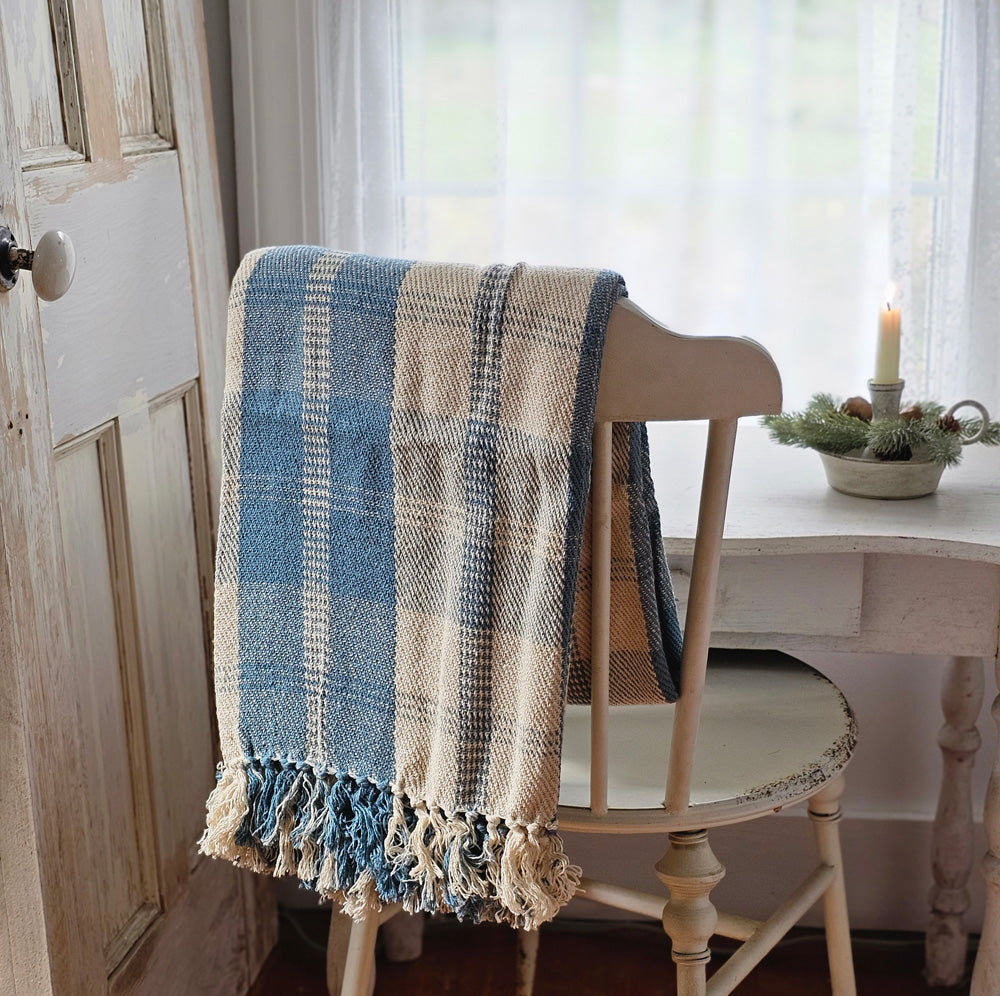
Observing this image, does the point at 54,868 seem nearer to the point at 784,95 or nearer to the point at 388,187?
the point at 388,187

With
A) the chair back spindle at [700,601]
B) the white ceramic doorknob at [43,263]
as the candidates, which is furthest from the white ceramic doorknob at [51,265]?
the chair back spindle at [700,601]

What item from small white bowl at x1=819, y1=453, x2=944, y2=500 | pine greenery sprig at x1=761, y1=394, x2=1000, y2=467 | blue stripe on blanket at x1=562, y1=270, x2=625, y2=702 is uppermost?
blue stripe on blanket at x1=562, y1=270, x2=625, y2=702

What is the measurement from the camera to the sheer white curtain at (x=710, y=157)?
4.84 feet

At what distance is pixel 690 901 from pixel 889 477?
1.57 feet

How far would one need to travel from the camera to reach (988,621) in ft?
3.75

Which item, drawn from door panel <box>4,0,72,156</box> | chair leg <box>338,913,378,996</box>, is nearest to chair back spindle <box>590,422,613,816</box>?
chair leg <box>338,913,378,996</box>

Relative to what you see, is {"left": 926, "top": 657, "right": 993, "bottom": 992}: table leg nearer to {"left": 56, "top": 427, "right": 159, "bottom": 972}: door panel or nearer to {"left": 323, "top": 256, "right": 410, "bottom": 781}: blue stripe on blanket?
{"left": 323, "top": 256, "right": 410, "bottom": 781}: blue stripe on blanket

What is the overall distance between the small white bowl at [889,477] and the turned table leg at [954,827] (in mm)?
355

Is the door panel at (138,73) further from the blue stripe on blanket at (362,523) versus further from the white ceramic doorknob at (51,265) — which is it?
the blue stripe on blanket at (362,523)

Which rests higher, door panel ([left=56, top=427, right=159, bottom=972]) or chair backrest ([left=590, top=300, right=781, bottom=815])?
chair backrest ([left=590, top=300, right=781, bottom=815])

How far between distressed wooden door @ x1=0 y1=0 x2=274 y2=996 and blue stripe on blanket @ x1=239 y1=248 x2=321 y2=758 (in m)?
0.19

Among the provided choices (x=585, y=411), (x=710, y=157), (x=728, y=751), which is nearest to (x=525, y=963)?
(x=728, y=751)

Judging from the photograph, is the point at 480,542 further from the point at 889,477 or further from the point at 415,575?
the point at 889,477

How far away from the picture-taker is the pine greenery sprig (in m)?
1.21
